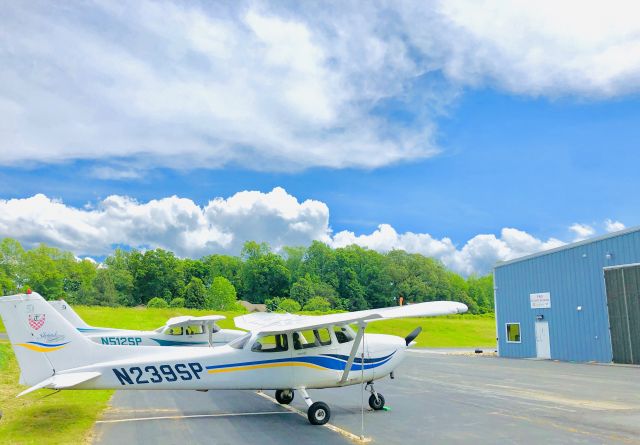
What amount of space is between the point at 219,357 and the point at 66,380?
119 inches

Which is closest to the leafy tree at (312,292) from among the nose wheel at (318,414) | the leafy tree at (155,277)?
the leafy tree at (155,277)

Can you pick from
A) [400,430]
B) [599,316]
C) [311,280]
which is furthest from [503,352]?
[311,280]

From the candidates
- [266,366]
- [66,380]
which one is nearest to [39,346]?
[66,380]

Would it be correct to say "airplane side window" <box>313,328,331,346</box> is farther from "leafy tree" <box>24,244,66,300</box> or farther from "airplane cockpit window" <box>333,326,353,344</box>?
"leafy tree" <box>24,244,66,300</box>

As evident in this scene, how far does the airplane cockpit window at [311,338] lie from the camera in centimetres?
1156

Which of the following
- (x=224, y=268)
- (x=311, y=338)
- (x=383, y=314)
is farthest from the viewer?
(x=224, y=268)

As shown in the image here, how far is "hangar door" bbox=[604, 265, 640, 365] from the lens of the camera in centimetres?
2555

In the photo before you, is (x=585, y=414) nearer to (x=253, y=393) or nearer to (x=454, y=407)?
(x=454, y=407)

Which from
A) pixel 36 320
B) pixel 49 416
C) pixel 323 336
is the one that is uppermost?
pixel 36 320

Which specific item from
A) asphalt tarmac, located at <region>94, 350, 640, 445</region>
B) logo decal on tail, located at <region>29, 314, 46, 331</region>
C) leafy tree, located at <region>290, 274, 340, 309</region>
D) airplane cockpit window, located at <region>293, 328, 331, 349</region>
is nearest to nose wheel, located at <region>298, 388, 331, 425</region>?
asphalt tarmac, located at <region>94, 350, 640, 445</region>

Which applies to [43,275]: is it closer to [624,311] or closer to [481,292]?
[624,311]

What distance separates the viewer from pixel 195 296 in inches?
3814

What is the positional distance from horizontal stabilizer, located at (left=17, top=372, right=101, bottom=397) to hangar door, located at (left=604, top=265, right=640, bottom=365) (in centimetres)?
2554

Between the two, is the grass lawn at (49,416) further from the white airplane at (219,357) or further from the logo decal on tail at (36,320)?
the logo decal on tail at (36,320)
